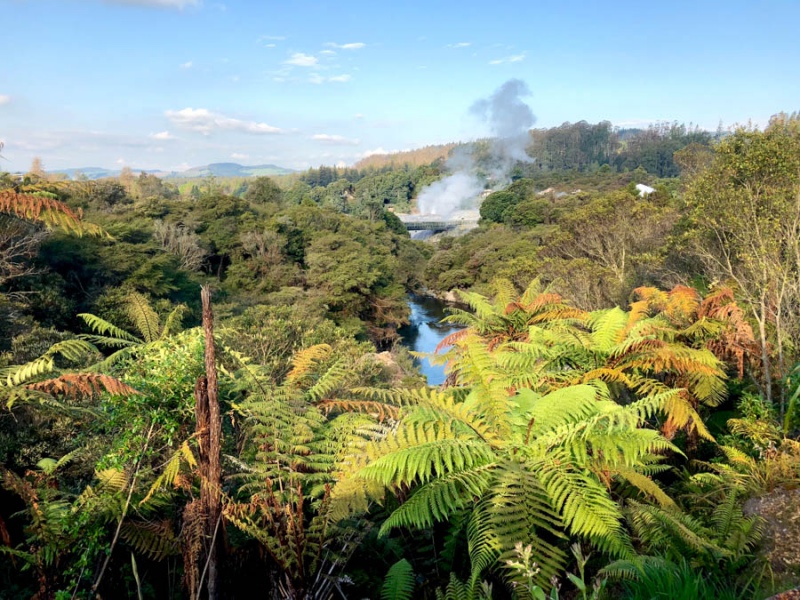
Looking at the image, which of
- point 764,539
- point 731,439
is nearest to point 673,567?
point 764,539

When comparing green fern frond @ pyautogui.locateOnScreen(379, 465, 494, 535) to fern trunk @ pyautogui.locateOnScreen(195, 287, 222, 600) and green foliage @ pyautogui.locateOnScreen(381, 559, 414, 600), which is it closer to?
green foliage @ pyautogui.locateOnScreen(381, 559, 414, 600)

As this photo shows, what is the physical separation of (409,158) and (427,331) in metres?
137

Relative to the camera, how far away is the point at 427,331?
32.6 meters

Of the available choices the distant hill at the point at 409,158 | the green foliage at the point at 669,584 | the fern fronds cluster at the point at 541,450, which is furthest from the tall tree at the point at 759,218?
the distant hill at the point at 409,158

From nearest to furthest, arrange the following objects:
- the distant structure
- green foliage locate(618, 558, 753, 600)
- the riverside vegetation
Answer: green foliage locate(618, 558, 753, 600), the riverside vegetation, the distant structure

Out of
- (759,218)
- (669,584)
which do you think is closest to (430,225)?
(759,218)

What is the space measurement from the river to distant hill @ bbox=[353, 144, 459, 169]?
113134mm

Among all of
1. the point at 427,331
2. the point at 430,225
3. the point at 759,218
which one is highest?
the point at 759,218

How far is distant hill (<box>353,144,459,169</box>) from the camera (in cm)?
15075

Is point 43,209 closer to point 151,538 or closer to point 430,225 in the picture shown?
point 151,538

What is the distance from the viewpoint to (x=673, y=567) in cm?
196

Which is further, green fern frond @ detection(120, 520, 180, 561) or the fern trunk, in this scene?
green fern frond @ detection(120, 520, 180, 561)

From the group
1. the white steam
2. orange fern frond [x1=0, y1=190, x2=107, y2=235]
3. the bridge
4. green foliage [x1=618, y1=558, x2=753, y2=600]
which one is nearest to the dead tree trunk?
green foliage [x1=618, y1=558, x2=753, y2=600]

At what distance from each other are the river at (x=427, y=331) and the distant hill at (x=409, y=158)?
113 meters
